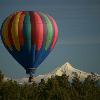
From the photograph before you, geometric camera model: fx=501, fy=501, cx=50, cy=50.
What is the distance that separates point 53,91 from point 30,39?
11558mm

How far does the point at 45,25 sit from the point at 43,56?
16.5ft

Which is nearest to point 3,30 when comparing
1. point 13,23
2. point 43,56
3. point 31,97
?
point 13,23

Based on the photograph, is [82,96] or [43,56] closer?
[82,96]

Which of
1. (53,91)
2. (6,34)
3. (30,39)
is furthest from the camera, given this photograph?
(6,34)

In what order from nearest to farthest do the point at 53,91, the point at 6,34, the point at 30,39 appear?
the point at 53,91
the point at 30,39
the point at 6,34

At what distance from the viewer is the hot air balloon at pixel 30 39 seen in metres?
79.9

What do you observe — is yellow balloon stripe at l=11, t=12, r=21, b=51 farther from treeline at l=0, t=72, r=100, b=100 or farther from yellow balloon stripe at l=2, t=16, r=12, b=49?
treeline at l=0, t=72, r=100, b=100

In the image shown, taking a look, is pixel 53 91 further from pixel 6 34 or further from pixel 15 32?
pixel 6 34

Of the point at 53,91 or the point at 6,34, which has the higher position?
the point at 6,34

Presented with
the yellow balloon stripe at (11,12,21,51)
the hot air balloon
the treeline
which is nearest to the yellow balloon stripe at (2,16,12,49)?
the hot air balloon

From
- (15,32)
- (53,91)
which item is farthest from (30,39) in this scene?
(53,91)

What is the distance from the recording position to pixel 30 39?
264ft

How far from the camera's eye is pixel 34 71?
79.9 metres

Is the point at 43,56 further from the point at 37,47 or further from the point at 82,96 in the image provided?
the point at 82,96
